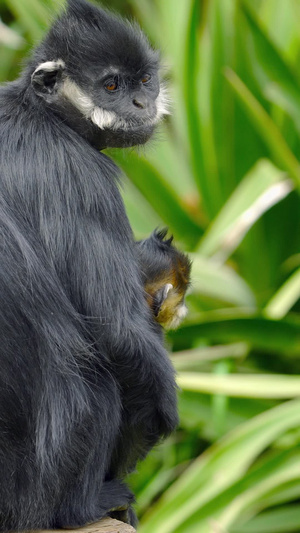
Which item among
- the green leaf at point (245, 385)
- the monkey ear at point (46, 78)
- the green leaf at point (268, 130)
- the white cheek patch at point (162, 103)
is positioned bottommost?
the green leaf at point (245, 385)

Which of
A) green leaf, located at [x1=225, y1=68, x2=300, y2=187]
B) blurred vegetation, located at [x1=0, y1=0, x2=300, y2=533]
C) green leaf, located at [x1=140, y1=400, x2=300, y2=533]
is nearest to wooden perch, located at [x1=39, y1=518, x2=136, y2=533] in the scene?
blurred vegetation, located at [x1=0, y1=0, x2=300, y2=533]

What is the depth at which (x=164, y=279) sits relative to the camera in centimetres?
307

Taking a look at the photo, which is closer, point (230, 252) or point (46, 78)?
point (46, 78)

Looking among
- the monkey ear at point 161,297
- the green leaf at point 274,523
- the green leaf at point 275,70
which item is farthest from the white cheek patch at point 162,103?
the green leaf at point 274,523

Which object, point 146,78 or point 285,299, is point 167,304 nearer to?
point 146,78

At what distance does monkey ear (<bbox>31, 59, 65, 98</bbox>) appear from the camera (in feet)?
9.17

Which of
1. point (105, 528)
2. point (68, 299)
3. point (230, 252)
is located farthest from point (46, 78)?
point (230, 252)

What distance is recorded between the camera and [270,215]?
17.4ft

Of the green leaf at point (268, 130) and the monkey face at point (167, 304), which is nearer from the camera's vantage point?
the monkey face at point (167, 304)

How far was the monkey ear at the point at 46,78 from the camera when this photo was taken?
2.79 meters

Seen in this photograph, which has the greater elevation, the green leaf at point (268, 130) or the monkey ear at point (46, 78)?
the monkey ear at point (46, 78)

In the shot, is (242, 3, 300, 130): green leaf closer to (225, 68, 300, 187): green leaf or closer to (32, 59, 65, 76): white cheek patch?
(225, 68, 300, 187): green leaf

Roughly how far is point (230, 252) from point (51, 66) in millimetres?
2383

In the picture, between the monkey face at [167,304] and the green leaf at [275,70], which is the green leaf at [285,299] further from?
the monkey face at [167,304]
